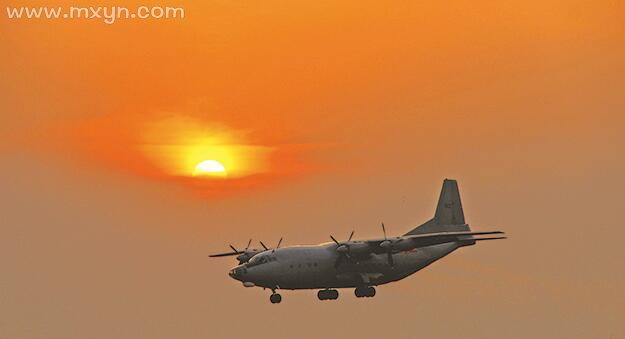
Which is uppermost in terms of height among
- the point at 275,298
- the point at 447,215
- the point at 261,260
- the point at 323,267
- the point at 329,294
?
the point at 447,215

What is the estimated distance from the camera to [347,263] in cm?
9512

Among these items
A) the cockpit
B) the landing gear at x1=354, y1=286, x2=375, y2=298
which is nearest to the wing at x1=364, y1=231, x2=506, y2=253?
the landing gear at x1=354, y1=286, x2=375, y2=298

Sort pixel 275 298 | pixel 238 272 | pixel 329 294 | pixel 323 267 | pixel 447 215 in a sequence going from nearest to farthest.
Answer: pixel 238 272
pixel 323 267
pixel 275 298
pixel 329 294
pixel 447 215

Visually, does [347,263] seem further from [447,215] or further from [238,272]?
[447,215]

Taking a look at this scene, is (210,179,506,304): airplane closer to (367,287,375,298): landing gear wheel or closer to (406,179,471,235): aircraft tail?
(367,287,375,298): landing gear wheel

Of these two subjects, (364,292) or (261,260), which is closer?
(261,260)

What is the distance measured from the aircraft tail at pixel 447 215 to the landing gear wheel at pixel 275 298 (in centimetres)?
1498

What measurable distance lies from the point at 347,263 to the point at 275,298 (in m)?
6.10

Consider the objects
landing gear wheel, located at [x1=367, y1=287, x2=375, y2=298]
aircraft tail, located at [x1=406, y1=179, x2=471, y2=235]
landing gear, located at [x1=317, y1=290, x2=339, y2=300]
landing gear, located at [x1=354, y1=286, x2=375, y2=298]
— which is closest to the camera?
landing gear, located at [x1=354, y1=286, x2=375, y2=298]

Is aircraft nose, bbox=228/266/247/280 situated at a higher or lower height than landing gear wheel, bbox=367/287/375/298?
higher

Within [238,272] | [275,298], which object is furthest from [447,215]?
[238,272]

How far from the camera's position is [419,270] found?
3935 inches

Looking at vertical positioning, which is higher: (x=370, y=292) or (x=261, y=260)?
(x=261, y=260)

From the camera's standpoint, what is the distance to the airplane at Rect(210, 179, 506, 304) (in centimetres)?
9225
